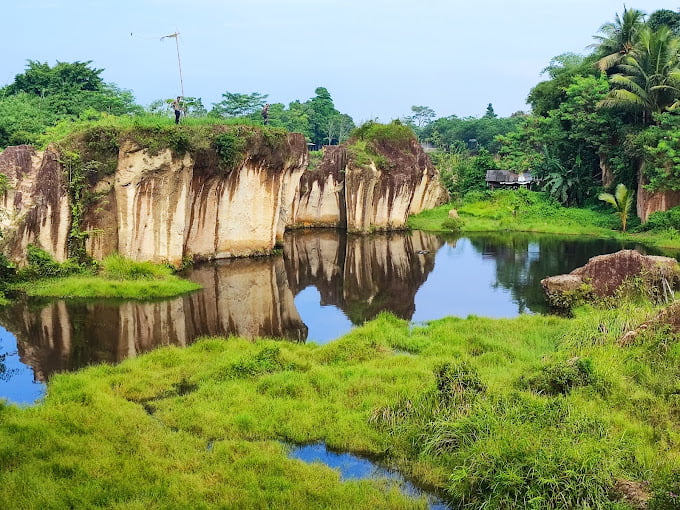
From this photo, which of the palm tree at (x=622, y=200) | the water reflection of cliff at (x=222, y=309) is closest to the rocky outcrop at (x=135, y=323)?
the water reflection of cliff at (x=222, y=309)

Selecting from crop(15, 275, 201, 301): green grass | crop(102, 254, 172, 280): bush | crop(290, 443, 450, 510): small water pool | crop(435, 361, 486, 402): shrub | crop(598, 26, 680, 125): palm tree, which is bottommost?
crop(290, 443, 450, 510): small water pool

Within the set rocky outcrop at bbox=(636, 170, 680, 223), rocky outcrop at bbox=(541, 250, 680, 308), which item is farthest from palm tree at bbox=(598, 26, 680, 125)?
rocky outcrop at bbox=(541, 250, 680, 308)

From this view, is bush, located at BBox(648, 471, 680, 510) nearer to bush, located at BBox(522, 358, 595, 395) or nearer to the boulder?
bush, located at BBox(522, 358, 595, 395)

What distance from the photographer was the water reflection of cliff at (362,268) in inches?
761

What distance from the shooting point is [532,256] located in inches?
1089

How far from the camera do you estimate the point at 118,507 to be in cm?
709

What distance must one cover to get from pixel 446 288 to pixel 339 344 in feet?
29.1

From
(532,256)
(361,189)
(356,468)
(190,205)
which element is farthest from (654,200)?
(356,468)

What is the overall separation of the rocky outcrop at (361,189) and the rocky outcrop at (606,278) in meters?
16.3

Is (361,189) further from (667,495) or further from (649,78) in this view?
(667,495)

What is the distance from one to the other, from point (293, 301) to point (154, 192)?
5637mm

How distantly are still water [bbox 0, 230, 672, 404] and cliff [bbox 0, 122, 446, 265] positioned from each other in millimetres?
1468

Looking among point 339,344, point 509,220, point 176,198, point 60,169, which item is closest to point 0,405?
point 339,344

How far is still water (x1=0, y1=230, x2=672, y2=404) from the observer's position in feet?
44.7
